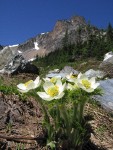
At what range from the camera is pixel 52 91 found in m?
3.75

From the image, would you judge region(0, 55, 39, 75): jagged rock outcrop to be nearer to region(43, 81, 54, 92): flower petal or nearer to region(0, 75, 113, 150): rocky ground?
region(0, 75, 113, 150): rocky ground

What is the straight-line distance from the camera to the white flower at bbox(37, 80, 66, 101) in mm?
3704

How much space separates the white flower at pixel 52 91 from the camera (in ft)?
12.2

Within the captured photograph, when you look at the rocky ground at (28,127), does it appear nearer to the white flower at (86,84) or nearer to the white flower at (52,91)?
the white flower at (52,91)

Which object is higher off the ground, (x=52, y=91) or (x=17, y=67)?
(x=17, y=67)

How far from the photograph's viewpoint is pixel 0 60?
18.2m

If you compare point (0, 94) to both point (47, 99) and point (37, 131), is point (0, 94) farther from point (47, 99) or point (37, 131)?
point (47, 99)

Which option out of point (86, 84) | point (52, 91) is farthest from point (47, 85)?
point (86, 84)

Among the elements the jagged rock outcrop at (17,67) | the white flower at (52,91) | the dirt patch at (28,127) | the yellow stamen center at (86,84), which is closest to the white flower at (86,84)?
the yellow stamen center at (86,84)

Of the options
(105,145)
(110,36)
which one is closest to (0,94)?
(105,145)

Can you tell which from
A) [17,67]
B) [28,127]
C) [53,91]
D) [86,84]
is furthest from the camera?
[17,67]

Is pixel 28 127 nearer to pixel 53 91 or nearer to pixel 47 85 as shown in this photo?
pixel 47 85

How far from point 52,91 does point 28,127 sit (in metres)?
1.15

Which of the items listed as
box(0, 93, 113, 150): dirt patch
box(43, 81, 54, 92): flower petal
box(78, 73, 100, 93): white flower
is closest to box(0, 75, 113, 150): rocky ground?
box(0, 93, 113, 150): dirt patch
